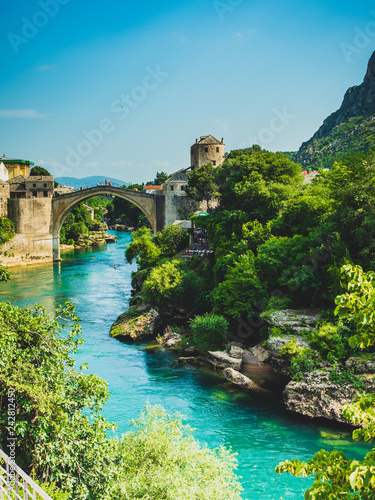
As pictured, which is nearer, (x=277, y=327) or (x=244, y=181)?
(x=277, y=327)

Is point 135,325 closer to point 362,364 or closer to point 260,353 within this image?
point 260,353

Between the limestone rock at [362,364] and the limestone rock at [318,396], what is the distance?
595 millimetres

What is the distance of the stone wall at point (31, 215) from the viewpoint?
45.2 metres

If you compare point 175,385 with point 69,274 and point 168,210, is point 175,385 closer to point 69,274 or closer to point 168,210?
point 69,274

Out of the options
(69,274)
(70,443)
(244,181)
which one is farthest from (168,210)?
(70,443)

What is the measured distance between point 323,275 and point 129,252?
17.3m

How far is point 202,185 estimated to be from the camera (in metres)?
41.5

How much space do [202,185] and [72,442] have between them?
35.8 metres

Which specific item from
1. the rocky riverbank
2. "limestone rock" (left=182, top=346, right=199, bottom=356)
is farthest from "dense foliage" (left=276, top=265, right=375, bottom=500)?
"limestone rock" (left=182, top=346, right=199, bottom=356)

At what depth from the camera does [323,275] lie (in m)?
16.9

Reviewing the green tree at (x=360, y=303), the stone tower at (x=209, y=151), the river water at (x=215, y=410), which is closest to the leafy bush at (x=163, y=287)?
the river water at (x=215, y=410)

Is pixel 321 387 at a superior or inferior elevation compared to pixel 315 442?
superior

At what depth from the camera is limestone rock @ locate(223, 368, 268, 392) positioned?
49.5 ft

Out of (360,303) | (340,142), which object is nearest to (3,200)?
Answer: (360,303)
